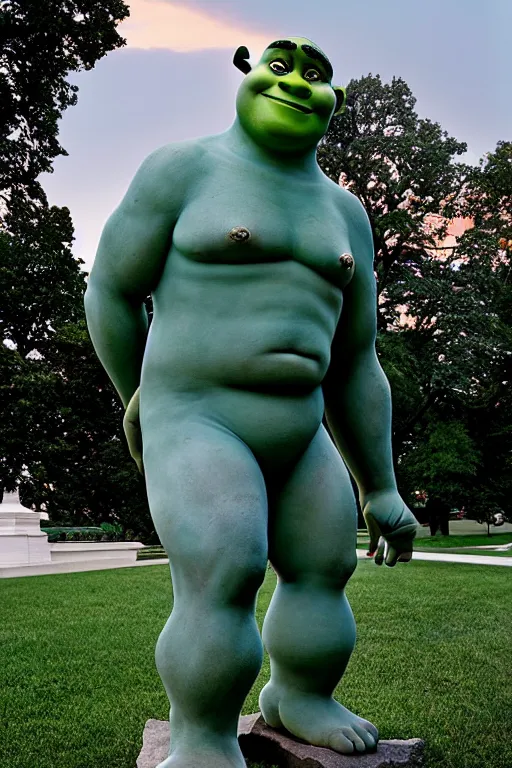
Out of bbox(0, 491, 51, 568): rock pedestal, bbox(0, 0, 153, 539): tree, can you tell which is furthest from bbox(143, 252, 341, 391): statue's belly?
bbox(0, 0, 153, 539): tree

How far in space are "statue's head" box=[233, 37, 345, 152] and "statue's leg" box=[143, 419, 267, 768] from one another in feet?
3.11

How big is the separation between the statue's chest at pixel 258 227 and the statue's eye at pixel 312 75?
1.08ft

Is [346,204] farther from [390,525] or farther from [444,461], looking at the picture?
[444,461]

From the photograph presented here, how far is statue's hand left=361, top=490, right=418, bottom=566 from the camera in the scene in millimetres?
2684

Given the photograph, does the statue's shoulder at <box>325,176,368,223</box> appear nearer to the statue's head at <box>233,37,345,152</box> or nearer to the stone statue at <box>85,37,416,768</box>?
the stone statue at <box>85,37,416,768</box>

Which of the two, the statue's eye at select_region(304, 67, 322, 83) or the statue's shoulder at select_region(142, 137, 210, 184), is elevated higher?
the statue's eye at select_region(304, 67, 322, 83)

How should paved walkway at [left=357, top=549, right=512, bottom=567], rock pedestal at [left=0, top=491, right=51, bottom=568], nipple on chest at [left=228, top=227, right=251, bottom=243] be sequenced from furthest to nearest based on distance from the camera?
paved walkway at [left=357, top=549, right=512, bottom=567]
rock pedestal at [left=0, top=491, right=51, bottom=568]
nipple on chest at [left=228, top=227, right=251, bottom=243]

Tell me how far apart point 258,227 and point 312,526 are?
890mm

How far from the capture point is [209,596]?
6.77 feet

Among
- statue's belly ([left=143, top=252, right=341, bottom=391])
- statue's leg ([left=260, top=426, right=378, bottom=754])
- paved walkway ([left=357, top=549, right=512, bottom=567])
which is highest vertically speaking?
statue's belly ([left=143, top=252, right=341, bottom=391])

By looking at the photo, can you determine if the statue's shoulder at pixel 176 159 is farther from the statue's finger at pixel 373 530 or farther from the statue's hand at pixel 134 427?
the statue's finger at pixel 373 530

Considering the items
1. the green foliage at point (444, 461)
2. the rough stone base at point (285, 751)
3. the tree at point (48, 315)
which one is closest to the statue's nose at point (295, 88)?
the rough stone base at point (285, 751)

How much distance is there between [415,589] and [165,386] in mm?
7568

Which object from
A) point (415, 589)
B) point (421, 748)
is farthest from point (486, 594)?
point (421, 748)
